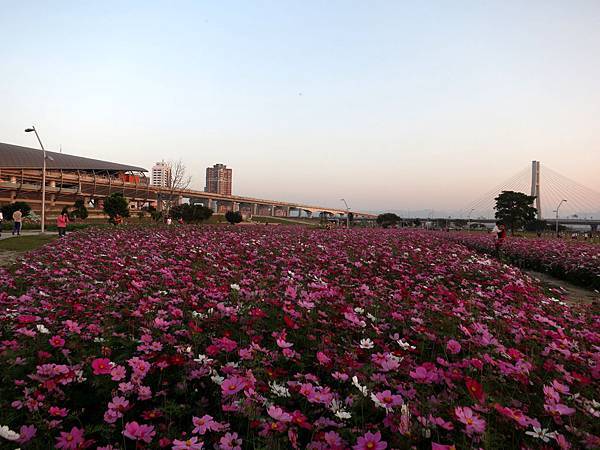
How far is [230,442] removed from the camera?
178 cm

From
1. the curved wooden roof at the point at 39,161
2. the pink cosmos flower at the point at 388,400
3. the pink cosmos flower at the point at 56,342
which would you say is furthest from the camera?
the curved wooden roof at the point at 39,161

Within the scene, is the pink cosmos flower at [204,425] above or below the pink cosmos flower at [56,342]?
below

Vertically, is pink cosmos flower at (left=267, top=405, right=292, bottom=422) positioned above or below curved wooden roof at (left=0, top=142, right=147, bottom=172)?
below

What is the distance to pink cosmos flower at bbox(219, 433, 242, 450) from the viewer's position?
5.76ft

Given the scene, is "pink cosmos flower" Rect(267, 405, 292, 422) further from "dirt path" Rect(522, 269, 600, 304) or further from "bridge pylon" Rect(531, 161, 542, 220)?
"bridge pylon" Rect(531, 161, 542, 220)

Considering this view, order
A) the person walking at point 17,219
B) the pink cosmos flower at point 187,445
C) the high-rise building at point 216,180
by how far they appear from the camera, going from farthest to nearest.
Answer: the high-rise building at point 216,180 < the person walking at point 17,219 < the pink cosmos flower at point 187,445

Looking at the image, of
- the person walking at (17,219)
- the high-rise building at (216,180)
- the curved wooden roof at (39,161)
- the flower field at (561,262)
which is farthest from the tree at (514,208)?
the high-rise building at (216,180)

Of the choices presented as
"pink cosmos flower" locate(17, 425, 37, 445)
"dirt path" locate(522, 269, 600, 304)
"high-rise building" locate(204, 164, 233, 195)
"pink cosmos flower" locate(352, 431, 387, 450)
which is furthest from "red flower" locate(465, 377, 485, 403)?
"high-rise building" locate(204, 164, 233, 195)

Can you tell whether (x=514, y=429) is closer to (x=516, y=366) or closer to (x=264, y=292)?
(x=516, y=366)

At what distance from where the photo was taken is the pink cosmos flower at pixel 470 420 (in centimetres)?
171

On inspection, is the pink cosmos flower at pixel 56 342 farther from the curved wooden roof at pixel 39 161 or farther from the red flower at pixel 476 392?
the curved wooden roof at pixel 39 161

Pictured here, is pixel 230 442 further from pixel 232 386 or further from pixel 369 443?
pixel 369 443

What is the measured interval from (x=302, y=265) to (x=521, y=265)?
12105mm

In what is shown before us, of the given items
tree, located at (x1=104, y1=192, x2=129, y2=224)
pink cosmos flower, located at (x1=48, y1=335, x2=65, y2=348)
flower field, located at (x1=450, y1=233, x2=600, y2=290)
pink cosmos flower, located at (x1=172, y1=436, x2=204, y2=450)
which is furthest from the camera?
tree, located at (x1=104, y1=192, x2=129, y2=224)
